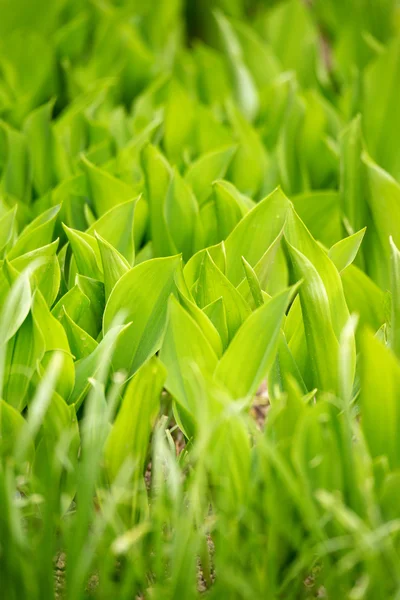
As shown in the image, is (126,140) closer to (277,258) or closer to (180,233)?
(180,233)

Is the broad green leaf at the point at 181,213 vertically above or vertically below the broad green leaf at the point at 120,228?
below

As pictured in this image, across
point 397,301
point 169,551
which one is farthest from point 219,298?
point 169,551

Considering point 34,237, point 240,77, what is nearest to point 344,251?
point 34,237

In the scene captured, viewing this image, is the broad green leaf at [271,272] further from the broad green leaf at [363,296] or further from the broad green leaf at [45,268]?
the broad green leaf at [45,268]

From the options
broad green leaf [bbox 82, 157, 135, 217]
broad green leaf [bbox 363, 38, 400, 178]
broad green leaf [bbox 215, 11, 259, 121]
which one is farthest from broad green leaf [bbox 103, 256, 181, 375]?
broad green leaf [bbox 215, 11, 259, 121]

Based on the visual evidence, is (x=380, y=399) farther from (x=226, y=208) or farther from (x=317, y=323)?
(x=226, y=208)

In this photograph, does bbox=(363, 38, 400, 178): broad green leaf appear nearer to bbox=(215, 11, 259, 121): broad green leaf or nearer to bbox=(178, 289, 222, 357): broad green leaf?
bbox=(215, 11, 259, 121): broad green leaf

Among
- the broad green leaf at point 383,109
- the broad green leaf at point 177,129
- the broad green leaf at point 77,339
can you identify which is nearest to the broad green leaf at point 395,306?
the broad green leaf at point 77,339
